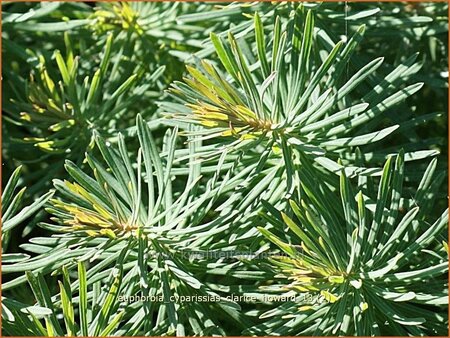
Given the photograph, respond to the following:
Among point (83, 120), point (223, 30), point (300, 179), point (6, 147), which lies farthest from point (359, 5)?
point (6, 147)

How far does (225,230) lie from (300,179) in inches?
4.1

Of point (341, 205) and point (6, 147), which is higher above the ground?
point (6, 147)

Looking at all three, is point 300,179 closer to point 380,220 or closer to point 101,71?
point 380,220

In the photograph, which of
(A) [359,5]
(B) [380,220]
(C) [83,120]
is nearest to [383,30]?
(A) [359,5]

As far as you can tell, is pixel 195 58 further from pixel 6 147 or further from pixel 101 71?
pixel 6 147

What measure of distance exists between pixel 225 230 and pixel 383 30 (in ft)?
1.20

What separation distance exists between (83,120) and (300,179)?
1.05 feet

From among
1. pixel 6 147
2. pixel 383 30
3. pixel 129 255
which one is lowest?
pixel 129 255

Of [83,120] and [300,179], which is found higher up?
[83,120]

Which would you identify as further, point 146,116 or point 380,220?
point 146,116

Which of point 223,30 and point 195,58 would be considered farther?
point 223,30

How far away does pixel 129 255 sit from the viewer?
2.68 ft

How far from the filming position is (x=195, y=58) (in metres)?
0.87

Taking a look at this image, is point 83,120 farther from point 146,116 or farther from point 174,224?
point 174,224
